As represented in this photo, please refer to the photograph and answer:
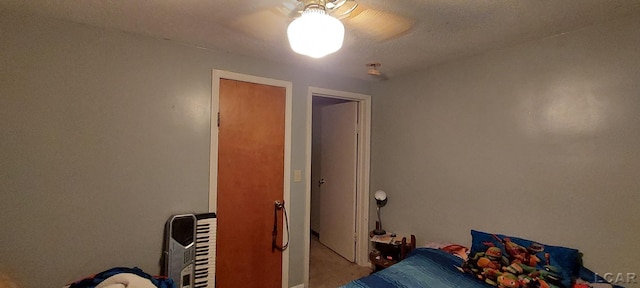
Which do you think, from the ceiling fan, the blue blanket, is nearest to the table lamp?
the blue blanket

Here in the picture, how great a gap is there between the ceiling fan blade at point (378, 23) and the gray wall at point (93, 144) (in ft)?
3.90

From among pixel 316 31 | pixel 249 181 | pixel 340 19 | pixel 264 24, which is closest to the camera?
pixel 316 31

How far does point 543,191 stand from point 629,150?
1.60ft

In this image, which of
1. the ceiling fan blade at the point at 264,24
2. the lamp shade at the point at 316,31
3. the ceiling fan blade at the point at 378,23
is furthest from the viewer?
the ceiling fan blade at the point at 264,24

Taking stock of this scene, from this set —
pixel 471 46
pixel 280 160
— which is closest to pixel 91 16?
pixel 280 160

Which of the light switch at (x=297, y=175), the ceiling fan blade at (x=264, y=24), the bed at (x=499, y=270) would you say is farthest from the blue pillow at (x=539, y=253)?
the ceiling fan blade at (x=264, y=24)

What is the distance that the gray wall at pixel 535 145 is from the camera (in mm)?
1518

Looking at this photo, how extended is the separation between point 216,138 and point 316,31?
1.45 m

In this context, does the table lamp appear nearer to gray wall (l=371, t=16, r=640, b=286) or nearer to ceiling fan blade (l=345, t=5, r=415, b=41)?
gray wall (l=371, t=16, r=640, b=286)

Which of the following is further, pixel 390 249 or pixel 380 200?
pixel 380 200

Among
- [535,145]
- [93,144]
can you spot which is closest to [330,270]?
[535,145]

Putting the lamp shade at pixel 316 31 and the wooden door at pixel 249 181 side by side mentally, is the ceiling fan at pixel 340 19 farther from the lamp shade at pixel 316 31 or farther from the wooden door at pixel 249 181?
the wooden door at pixel 249 181

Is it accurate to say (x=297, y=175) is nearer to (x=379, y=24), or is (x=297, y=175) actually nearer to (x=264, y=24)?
(x=264, y=24)

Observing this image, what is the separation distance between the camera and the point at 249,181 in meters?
2.27
